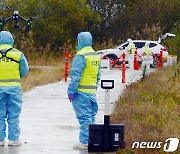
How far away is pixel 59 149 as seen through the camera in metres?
11.9

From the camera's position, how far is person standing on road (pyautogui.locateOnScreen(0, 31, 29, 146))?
39.5 feet

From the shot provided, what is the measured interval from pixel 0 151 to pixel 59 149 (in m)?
0.96

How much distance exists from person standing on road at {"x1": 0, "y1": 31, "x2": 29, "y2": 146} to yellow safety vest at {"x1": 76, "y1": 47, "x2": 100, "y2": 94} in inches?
41.7

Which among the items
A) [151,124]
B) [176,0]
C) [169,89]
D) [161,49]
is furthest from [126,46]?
[151,124]

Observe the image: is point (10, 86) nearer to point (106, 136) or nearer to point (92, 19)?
point (106, 136)

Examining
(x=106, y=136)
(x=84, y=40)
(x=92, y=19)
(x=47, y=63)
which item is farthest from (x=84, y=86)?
(x=92, y=19)

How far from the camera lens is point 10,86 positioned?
1205cm

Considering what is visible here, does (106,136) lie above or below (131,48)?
below

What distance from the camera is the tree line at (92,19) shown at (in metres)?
46.8

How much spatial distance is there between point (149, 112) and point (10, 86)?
4060mm

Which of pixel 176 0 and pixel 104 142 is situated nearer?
pixel 104 142

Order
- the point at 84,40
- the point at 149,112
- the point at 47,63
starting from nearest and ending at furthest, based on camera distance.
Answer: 1. the point at 84,40
2. the point at 149,112
3. the point at 47,63

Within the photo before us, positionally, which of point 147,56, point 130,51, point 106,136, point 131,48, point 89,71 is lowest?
point 106,136

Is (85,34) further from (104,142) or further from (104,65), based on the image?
(104,65)
